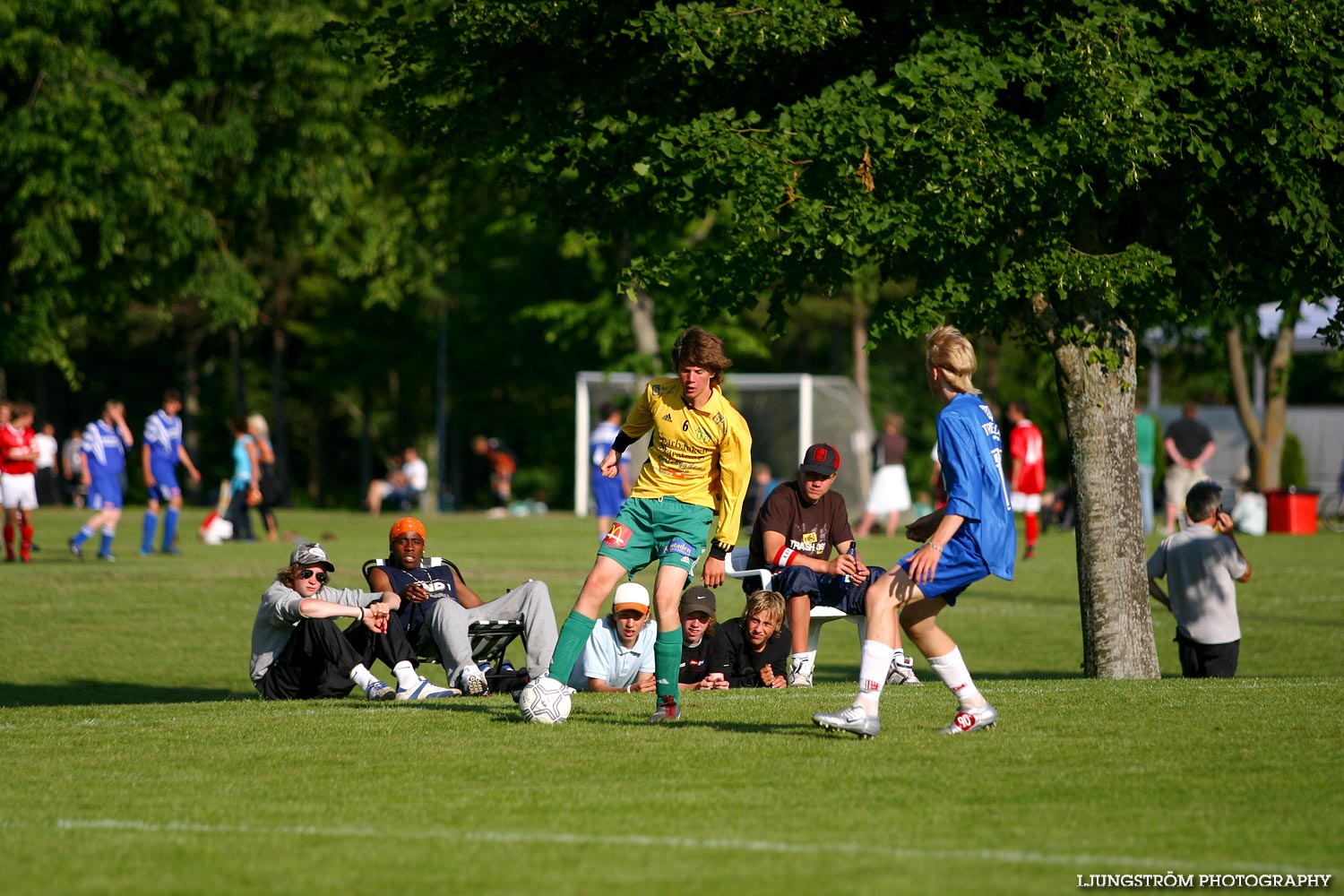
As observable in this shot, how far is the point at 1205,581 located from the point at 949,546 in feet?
14.7

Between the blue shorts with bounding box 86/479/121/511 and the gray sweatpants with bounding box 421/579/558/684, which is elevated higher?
the blue shorts with bounding box 86/479/121/511

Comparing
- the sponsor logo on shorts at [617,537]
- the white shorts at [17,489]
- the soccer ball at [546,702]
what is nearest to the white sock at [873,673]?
the sponsor logo on shorts at [617,537]

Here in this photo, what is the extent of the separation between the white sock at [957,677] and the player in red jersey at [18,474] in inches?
671

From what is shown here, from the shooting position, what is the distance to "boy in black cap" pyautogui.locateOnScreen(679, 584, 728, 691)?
10836 millimetres

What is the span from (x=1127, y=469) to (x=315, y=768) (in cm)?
640

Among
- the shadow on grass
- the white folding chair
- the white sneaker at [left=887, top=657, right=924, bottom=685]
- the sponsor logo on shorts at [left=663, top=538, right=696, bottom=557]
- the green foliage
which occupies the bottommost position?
the shadow on grass

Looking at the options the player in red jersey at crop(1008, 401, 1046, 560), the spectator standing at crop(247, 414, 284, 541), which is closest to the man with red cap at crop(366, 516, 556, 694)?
the player in red jersey at crop(1008, 401, 1046, 560)

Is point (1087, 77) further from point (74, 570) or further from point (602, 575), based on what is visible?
point (74, 570)

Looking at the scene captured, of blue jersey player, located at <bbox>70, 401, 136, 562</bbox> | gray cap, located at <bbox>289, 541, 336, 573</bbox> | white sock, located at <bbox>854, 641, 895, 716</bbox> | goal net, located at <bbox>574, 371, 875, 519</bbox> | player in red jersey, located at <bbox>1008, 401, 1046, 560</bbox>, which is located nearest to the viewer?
white sock, located at <bbox>854, 641, 895, 716</bbox>

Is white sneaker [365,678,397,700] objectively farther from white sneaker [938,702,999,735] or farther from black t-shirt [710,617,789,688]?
white sneaker [938,702,999,735]

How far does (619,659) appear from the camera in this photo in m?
11.1

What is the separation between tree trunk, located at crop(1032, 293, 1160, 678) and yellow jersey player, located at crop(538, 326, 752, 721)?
3.79 meters

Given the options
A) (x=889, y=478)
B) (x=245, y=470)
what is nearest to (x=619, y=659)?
(x=245, y=470)

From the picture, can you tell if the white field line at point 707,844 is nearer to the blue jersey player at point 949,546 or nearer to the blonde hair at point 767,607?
the blue jersey player at point 949,546
